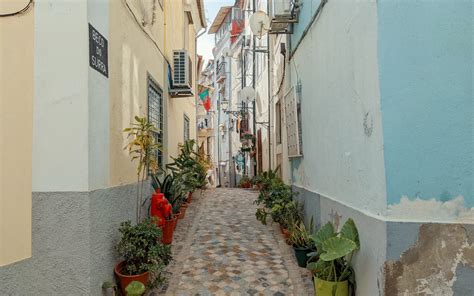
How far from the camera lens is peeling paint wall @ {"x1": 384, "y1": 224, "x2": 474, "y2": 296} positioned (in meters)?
2.66

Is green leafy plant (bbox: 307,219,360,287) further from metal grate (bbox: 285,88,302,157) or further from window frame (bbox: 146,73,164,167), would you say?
window frame (bbox: 146,73,164,167)

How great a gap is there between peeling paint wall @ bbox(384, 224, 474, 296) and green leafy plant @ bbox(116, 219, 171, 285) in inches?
96.7

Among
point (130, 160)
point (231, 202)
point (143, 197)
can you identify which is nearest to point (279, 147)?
point (231, 202)

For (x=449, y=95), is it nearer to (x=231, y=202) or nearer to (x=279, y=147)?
(x=279, y=147)

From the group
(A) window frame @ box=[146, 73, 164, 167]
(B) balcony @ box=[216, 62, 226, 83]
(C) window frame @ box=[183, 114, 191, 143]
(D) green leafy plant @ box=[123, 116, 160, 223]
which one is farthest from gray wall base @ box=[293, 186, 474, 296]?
(B) balcony @ box=[216, 62, 226, 83]

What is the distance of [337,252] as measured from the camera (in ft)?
10.3

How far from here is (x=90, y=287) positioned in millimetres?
3191

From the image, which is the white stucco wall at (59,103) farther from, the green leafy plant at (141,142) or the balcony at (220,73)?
the balcony at (220,73)

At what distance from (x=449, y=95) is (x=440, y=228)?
1.08m

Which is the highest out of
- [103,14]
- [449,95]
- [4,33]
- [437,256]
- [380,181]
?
[103,14]

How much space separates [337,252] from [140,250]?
2184 mm

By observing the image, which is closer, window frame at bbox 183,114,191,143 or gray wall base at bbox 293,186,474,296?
gray wall base at bbox 293,186,474,296

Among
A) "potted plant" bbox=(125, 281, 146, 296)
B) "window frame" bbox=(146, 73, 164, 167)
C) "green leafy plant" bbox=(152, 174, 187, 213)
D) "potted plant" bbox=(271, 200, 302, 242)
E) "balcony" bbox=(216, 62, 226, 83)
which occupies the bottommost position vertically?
"potted plant" bbox=(125, 281, 146, 296)

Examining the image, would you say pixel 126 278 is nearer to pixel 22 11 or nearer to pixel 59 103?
pixel 59 103
